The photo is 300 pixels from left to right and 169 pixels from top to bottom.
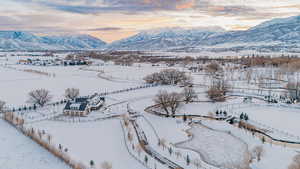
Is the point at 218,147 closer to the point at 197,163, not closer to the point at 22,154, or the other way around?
the point at 197,163

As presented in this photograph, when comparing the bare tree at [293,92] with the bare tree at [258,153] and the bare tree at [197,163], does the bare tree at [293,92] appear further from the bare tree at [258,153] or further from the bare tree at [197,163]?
the bare tree at [197,163]

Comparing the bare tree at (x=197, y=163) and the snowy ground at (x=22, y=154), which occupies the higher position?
the bare tree at (x=197, y=163)

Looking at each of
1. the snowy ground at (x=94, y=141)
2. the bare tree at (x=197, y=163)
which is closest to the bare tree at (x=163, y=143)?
the snowy ground at (x=94, y=141)

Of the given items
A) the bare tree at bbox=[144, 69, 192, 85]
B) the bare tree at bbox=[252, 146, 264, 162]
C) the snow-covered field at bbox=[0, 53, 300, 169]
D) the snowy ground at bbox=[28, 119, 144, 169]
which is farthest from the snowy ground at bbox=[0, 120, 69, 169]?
the bare tree at bbox=[144, 69, 192, 85]

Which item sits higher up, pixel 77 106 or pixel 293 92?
pixel 293 92

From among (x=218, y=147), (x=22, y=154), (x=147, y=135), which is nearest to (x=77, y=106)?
(x=22, y=154)

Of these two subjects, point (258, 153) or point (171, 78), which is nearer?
point (258, 153)

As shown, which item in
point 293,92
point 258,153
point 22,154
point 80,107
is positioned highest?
point 293,92

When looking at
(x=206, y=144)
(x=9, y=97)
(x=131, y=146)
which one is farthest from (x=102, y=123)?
(x=9, y=97)

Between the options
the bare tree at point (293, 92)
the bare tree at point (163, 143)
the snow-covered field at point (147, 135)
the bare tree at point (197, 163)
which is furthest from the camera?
the bare tree at point (293, 92)

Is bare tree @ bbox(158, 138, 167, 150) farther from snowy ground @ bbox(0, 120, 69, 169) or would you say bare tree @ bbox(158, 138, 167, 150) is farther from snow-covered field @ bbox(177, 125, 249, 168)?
snowy ground @ bbox(0, 120, 69, 169)

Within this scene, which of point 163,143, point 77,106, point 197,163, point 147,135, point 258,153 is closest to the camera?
point 197,163
